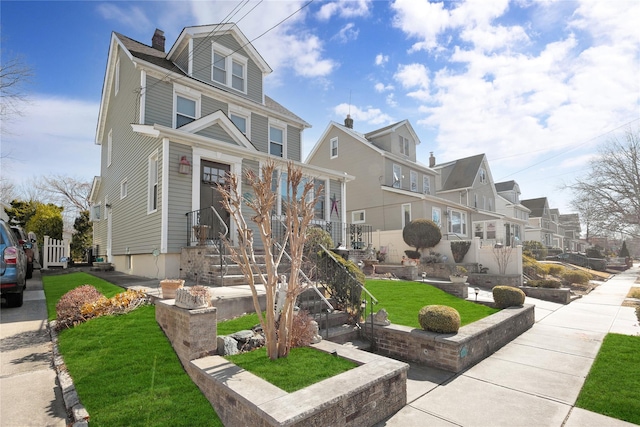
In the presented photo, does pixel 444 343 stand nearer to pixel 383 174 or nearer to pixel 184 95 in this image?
pixel 184 95

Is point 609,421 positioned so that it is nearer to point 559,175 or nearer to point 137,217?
point 137,217

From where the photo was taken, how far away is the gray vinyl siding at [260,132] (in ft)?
45.3

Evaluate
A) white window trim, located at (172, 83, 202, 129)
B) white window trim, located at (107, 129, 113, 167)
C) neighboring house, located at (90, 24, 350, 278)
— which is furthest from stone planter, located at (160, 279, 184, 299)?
white window trim, located at (107, 129, 113, 167)

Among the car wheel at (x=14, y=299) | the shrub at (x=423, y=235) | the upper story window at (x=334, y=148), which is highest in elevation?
the upper story window at (x=334, y=148)

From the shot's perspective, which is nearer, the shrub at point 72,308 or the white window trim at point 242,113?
the shrub at point 72,308

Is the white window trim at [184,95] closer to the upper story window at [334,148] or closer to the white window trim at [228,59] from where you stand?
the white window trim at [228,59]

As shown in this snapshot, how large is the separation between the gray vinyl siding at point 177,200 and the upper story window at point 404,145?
16467 millimetres

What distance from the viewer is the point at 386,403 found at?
347 cm

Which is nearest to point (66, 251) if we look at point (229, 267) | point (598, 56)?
point (229, 267)

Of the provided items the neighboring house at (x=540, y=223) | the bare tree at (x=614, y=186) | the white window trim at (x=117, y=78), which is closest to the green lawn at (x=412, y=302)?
the white window trim at (x=117, y=78)

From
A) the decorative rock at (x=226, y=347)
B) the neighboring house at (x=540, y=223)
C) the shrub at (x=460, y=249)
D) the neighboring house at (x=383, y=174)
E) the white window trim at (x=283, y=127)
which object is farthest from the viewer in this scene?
the neighboring house at (x=540, y=223)

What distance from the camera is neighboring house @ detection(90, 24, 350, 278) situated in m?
9.54

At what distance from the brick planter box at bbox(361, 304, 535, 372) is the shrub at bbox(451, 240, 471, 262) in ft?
30.9

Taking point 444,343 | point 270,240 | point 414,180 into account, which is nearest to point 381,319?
point 444,343
